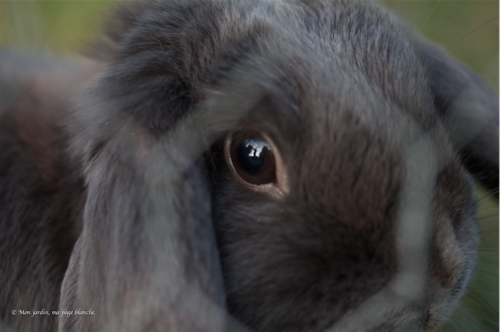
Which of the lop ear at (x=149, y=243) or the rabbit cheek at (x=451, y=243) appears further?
the rabbit cheek at (x=451, y=243)

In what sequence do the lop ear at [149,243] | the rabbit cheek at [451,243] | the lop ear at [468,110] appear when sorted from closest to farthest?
1. the lop ear at [149,243]
2. the rabbit cheek at [451,243]
3. the lop ear at [468,110]

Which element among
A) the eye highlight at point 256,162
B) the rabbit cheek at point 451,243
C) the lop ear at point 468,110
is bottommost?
the rabbit cheek at point 451,243

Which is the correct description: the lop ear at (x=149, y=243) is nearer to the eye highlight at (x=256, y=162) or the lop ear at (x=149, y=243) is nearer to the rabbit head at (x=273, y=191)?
the rabbit head at (x=273, y=191)

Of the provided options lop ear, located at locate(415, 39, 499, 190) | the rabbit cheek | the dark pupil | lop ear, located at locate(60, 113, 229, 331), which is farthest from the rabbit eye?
lop ear, located at locate(415, 39, 499, 190)

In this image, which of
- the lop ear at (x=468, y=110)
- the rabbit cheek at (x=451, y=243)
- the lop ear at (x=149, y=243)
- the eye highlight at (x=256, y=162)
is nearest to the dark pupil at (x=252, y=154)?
the eye highlight at (x=256, y=162)

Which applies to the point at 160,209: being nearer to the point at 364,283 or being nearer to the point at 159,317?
the point at 159,317

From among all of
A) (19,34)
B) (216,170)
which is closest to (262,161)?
(216,170)

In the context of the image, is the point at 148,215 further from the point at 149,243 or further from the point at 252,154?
the point at 252,154

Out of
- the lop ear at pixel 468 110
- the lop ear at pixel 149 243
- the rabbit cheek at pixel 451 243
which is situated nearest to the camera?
the lop ear at pixel 149 243
